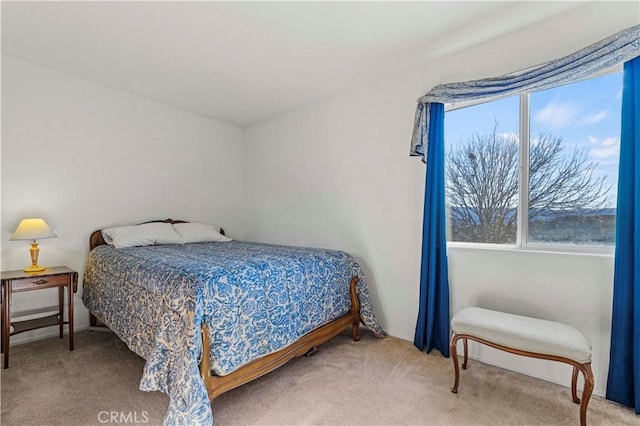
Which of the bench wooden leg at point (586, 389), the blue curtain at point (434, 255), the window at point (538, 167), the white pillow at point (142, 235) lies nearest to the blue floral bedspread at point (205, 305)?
the white pillow at point (142, 235)

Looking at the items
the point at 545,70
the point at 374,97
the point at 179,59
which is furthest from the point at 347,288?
the point at 179,59

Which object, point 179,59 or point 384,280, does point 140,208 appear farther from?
point 384,280

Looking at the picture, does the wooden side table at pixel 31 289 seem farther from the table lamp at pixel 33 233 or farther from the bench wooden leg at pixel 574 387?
the bench wooden leg at pixel 574 387

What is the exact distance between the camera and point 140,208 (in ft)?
11.4

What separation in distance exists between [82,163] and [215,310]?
2513 mm

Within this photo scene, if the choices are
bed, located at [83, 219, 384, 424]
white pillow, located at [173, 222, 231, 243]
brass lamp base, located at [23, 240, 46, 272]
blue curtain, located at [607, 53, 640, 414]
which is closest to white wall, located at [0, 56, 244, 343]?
brass lamp base, located at [23, 240, 46, 272]

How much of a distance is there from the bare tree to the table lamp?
11.3ft

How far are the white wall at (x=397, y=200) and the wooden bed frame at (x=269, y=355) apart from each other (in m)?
0.37

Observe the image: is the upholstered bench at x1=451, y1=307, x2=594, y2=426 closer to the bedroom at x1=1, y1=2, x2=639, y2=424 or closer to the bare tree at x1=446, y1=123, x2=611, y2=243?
the bedroom at x1=1, y1=2, x2=639, y2=424

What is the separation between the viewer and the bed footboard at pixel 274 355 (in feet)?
5.35

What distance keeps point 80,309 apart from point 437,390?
3310 mm

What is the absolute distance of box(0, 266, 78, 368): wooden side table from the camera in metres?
2.33

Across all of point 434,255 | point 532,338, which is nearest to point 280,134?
point 434,255

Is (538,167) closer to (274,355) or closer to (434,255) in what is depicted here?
(434,255)
